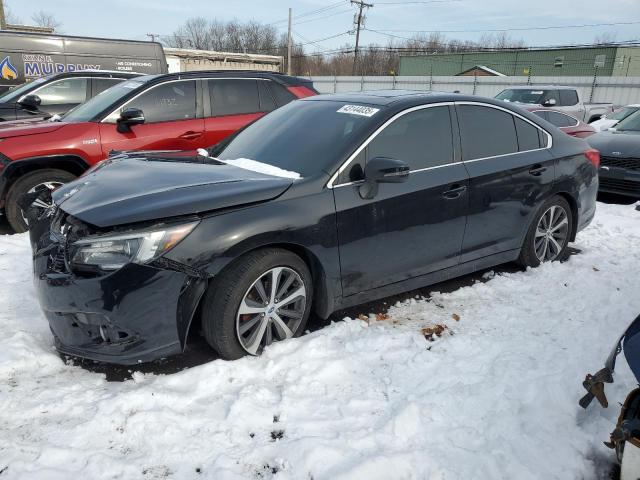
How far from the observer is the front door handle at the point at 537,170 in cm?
436

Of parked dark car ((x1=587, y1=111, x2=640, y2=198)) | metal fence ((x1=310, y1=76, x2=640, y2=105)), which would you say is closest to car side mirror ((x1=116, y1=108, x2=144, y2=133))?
parked dark car ((x1=587, y1=111, x2=640, y2=198))

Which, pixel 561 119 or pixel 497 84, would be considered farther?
pixel 497 84

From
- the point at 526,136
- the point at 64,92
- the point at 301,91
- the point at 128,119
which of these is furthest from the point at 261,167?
the point at 64,92

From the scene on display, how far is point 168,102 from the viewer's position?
609 cm

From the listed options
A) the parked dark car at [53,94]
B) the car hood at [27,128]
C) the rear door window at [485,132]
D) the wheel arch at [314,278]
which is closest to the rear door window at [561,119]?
the rear door window at [485,132]

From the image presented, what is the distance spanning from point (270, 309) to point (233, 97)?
4344 mm

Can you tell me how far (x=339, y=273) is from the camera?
10.9 ft

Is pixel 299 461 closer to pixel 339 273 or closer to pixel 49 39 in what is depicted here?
pixel 339 273

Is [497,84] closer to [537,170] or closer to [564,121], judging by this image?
[564,121]

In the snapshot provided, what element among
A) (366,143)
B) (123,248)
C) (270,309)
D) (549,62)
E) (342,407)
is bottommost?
(342,407)

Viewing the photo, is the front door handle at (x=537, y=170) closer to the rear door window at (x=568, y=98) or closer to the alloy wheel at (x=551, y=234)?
the alloy wheel at (x=551, y=234)

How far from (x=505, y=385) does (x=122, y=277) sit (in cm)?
225

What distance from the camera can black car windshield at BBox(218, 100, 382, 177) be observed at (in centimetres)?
341

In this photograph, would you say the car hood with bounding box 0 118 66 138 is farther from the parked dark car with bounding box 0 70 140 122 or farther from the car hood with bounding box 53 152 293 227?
the car hood with bounding box 53 152 293 227
